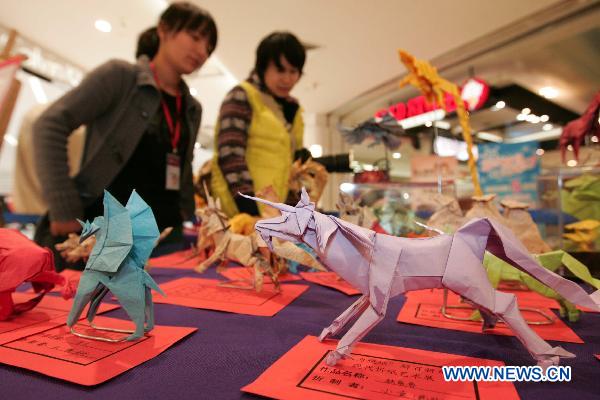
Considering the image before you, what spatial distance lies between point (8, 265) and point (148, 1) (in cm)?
227

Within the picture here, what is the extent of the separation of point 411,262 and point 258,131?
32.6 inches

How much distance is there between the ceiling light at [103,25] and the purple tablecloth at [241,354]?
257 cm

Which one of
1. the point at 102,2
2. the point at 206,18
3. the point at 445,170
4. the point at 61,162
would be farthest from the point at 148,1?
the point at 445,170

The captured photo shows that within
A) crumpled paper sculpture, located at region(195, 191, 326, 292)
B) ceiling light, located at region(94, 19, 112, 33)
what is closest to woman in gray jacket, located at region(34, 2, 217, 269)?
crumpled paper sculpture, located at region(195, 191, 326, 292)

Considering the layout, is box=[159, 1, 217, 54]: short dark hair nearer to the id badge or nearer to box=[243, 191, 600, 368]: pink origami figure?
the id badge

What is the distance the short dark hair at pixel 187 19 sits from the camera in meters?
1.09

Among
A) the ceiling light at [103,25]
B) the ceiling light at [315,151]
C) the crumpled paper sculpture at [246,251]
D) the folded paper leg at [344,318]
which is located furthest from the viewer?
the ceiling light at [103,25]

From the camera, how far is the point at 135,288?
0.52 meters

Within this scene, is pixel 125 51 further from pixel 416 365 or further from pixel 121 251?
pixel 416 365

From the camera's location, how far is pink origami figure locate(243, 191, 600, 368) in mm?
468

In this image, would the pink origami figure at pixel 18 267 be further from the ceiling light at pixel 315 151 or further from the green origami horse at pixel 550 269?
the ceiling light at pixel 315 151

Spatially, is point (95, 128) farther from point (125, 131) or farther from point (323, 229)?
point (323, 229)

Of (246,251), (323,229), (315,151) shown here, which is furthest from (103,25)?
(323,229)

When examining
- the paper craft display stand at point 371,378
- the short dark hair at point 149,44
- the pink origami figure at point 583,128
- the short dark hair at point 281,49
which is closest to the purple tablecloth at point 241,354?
the paper craft display stand at point 371,378
